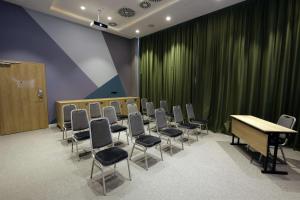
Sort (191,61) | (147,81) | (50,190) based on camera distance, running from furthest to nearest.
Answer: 1. (147,81)
2. (191,61)
3. (50,190)

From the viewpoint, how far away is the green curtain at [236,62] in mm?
3545

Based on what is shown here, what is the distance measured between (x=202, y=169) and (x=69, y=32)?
5.83 metres

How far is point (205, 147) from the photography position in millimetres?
3707

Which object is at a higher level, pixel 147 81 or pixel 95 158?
pixel 147 81

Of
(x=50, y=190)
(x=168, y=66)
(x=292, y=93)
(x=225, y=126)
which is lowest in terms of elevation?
(x=50, y=190)

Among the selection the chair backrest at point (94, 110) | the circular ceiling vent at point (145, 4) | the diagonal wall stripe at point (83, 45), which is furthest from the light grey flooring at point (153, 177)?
the circular ceiling vent at point (145, 4)

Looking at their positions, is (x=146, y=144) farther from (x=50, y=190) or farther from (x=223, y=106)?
(x=223, y=106)

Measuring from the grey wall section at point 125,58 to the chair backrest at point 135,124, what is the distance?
14.5 ft

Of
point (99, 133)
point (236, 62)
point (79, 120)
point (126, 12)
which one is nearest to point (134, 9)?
point (126, 12)

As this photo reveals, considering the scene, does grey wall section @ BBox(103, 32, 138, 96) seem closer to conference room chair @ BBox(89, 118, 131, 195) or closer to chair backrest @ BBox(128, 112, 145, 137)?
chair backrest @ BBox(128, 112, 145, 137)

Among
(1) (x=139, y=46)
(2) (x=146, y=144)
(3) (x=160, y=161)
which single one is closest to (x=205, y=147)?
(3) (x=160, y=161)

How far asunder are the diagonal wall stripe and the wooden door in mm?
1154

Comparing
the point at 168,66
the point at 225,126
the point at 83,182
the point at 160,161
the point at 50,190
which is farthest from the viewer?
the point at 168,66

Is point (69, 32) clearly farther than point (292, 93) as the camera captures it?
Yes
